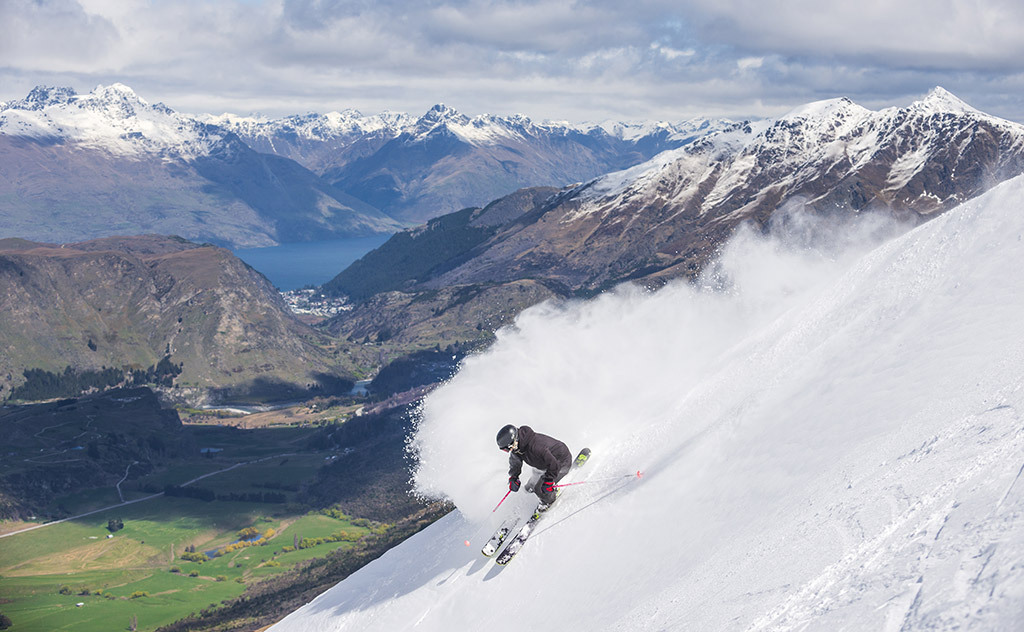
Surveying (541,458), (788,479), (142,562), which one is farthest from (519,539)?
(142,562)

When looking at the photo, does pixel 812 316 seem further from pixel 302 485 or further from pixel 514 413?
pixel 302 485

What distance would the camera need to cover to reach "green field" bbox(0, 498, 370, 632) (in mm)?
133250

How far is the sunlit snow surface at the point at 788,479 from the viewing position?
38.5ft

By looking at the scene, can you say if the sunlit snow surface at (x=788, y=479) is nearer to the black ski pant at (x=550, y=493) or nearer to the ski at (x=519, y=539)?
the ski at (x=519, y=539)

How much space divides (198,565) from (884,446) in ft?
537

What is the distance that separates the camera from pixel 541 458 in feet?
67.1

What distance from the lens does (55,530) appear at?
174125 millimetres

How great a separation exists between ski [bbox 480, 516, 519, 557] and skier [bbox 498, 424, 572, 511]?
42.5 inches

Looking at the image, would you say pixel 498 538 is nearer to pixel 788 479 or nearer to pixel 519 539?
pixel 519 539

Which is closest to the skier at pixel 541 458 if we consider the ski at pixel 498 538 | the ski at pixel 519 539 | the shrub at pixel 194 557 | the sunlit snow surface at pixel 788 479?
the ski at pixel 519 539

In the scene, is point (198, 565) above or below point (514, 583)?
below

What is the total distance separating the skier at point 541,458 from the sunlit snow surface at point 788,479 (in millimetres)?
740

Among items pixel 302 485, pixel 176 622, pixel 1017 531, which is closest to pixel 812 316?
pixel 1017 531

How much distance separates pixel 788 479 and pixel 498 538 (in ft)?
26.2
